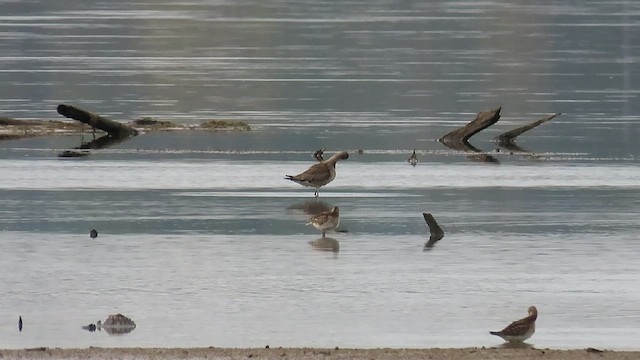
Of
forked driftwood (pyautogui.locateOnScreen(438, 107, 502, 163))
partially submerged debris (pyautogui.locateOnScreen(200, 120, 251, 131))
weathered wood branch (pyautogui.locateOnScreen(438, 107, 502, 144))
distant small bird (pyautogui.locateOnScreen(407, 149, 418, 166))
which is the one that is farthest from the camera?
partially submerged debris (pyautogui.locateOnScreen(200, 120, 251, 131))

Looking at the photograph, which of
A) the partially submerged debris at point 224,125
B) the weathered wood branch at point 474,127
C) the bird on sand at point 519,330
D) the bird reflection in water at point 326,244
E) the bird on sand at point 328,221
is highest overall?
the weathered wood branch at point 474,127

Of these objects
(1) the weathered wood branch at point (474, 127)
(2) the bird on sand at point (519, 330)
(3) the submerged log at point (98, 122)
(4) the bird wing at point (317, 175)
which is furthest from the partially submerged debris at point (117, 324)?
(1) the weathered wood branch at point (474, 127)

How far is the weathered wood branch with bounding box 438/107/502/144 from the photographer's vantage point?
1113 inches

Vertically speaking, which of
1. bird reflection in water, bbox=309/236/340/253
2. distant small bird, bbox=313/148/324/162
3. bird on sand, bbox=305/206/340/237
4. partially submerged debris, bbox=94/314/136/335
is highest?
distant small bird, bbox=313/148/324/162

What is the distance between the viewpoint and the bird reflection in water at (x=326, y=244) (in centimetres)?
1800

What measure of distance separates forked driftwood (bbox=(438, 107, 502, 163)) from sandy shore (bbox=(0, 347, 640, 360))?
50.3ft

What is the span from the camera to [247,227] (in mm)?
19500

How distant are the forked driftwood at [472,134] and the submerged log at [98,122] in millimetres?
5334

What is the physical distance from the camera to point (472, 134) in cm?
2945

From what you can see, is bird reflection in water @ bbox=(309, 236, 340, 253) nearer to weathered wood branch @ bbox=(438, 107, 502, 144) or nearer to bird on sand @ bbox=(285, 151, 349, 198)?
bird on sand @ bbox=(285, 151, 349, 198)

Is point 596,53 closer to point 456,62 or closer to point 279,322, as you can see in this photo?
point 456,62

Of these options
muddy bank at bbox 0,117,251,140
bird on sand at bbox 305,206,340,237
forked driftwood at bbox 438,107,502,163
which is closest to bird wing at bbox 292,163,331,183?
bird on sand at bbox 305,206,340,237

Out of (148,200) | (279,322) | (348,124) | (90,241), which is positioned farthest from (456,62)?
(279,322)

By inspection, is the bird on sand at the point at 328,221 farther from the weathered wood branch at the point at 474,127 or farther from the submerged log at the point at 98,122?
the submerged log at the point at 98,122
